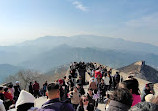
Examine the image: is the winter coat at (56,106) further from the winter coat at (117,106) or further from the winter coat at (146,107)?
the winter coat at (146,107)

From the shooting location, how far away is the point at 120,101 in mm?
2377

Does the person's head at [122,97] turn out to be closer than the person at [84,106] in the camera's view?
Yes

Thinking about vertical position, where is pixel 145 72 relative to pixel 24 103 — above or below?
below

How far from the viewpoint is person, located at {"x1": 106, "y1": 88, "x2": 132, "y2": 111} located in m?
2.33

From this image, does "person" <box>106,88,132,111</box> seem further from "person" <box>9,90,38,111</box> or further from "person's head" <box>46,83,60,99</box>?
"person" <box>9,90,38,111</box>

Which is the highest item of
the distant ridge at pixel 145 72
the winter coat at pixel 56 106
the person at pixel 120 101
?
the person at pixel 120 101

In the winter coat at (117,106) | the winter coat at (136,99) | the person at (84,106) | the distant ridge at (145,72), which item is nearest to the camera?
the winter coat at (117,106)

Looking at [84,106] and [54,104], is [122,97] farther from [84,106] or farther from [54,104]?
[84,106]

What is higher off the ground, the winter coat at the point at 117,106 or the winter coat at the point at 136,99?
the winter coat at the point at 117,106

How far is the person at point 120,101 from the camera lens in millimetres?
2330

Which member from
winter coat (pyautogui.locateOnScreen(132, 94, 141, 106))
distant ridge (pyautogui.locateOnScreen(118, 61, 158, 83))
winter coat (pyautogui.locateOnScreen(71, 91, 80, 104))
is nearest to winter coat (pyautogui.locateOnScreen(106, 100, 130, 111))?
winter coat (pyautogui.locateOnScreen(132, 94, 141, 106))

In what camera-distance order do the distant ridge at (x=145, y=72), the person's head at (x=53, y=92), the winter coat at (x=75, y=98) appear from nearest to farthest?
the person's head at (x=53, y=92)
the winter coat at (x=75, y=98)
the distant ridge at (x=145, y=72)

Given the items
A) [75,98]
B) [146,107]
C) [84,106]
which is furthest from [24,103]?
[75,98]

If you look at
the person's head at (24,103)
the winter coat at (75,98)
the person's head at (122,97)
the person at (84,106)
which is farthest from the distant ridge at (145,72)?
the person's head at (24,103)
